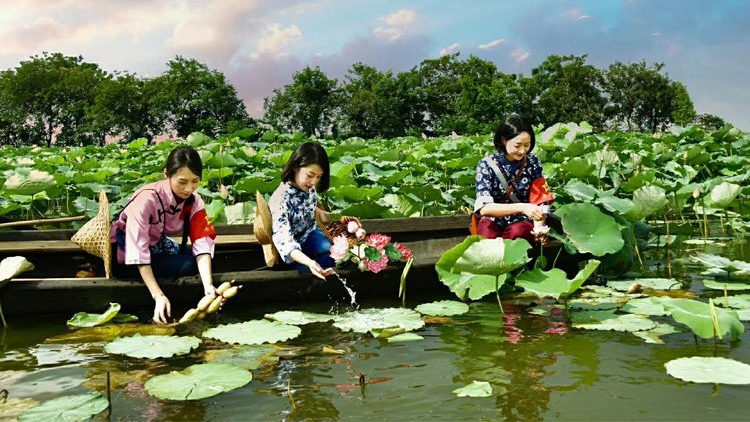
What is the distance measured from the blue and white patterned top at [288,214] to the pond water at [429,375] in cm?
54

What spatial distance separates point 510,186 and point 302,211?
1353 mm

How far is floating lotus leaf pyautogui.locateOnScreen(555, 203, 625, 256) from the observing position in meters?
3.95

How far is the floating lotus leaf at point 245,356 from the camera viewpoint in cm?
269

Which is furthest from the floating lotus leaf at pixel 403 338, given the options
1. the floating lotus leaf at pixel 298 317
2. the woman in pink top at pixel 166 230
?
the woman in pink top at pixel 166 230

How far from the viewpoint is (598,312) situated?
3.41m

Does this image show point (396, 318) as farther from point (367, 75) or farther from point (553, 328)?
point (367, 75)

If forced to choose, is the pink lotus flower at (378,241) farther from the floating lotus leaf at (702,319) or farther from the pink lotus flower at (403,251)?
the floating lotus leaf at (702,319)

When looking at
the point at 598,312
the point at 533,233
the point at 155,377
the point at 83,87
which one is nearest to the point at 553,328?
the point at 598,312

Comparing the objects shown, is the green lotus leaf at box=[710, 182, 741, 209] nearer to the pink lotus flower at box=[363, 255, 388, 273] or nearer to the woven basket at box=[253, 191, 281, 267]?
the pink lotus flower at box=[363, 255, 388, 273]

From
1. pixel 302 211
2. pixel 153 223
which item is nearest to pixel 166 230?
pixel 153 223

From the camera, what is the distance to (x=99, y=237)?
348 cm

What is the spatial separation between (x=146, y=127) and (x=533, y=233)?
47895 millimetres

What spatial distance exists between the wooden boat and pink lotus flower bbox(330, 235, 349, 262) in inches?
4.9

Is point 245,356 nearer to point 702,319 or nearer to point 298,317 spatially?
point 298,317
